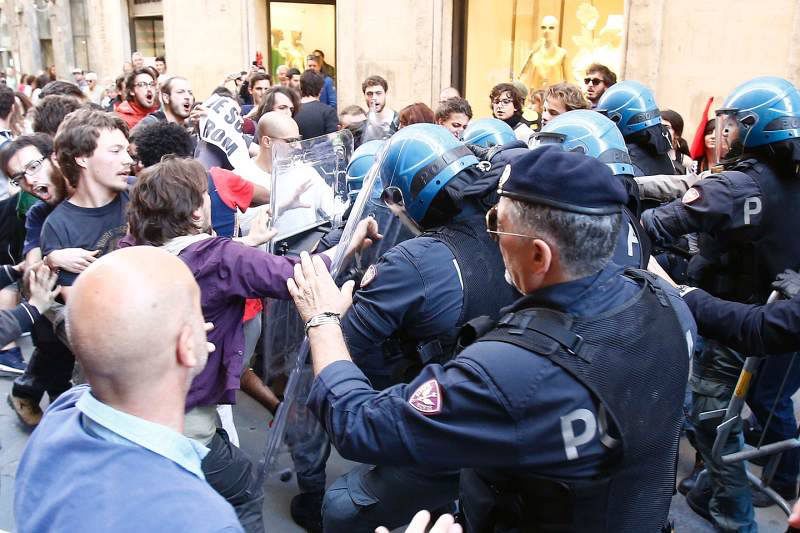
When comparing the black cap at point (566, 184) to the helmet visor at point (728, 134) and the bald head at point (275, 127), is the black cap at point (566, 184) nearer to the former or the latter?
the helmet visor at point (728, 134)

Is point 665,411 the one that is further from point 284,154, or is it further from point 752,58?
point 752,58

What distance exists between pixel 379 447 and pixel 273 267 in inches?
45.5

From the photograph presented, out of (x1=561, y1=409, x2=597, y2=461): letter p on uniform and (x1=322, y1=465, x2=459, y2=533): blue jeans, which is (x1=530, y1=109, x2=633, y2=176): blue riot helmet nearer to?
(x1=322, y1=465, x2=459, y2=533): blue jeans

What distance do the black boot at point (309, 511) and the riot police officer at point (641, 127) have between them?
107 inches

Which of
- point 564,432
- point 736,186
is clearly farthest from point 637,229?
point 564,432

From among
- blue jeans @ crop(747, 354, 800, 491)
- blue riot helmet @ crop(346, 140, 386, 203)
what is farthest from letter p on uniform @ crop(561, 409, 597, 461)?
blue riot helmet @ crop(346, 140, 386, 203)

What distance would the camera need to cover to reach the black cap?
65.8 inches

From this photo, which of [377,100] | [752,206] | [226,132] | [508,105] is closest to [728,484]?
[752,206]

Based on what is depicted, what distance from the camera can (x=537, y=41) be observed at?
10.8 metres

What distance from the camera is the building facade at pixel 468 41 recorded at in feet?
27.7

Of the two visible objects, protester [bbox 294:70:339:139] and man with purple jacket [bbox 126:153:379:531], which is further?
protester [bbox 294:70:339:139]

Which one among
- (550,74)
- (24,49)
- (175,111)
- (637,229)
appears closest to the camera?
(637,229)

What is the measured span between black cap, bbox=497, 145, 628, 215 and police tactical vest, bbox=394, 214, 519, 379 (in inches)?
30.1

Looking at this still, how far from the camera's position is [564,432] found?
1.59m
